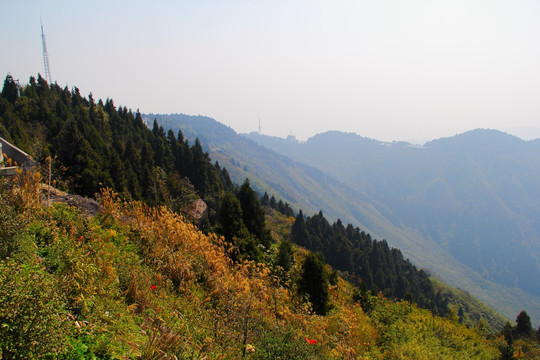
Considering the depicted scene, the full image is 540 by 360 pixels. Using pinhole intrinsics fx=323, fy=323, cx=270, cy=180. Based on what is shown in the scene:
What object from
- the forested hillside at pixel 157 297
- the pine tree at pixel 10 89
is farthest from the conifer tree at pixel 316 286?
the pine tree at pixel 10 89

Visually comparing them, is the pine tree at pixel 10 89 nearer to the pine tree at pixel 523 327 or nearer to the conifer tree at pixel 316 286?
the conifer tree at pixel 316 286

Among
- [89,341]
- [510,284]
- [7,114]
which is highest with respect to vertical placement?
[7,114]

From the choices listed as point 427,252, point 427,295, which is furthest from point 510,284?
point 427,295

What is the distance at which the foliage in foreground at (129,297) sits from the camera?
2652 mm

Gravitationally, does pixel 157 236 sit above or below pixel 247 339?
above

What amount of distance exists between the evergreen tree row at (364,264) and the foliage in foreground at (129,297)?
3349 cm

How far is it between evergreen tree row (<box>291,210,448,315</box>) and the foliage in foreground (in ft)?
Answer: 110

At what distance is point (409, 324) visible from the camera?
38.2 ft

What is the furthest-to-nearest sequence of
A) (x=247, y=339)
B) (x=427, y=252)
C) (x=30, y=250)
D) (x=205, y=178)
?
(x=427, y=252), (x=205, y=178), (x=247, y=339), (x=30, y=250)

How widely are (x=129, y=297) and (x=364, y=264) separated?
132 feet

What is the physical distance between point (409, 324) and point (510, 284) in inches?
7173

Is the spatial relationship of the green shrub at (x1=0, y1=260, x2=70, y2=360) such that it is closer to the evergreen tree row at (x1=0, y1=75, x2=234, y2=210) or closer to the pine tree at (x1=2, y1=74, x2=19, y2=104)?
the evergreen tree row at (x1=0, y1=75, x2=234, y2=210)

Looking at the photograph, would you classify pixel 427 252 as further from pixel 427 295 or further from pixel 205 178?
pixel 205 178

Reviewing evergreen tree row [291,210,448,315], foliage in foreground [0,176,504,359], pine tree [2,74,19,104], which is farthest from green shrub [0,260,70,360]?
pine tree [2,74,19,104]
